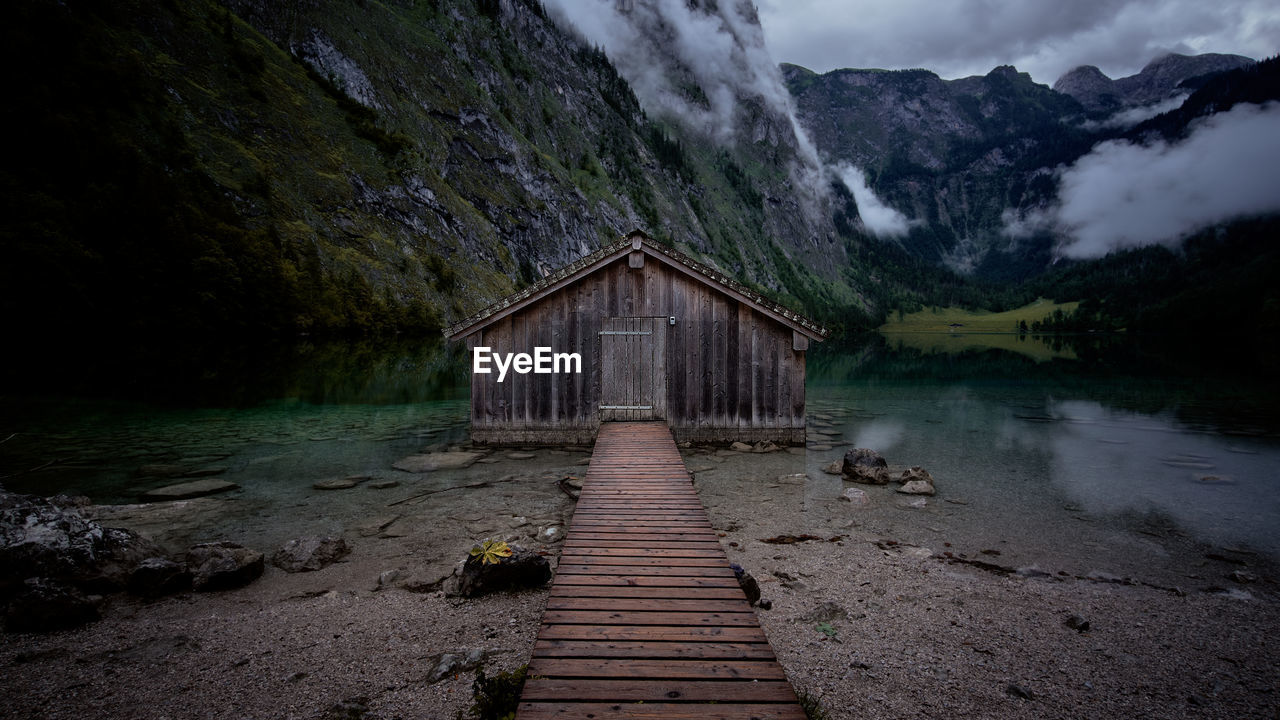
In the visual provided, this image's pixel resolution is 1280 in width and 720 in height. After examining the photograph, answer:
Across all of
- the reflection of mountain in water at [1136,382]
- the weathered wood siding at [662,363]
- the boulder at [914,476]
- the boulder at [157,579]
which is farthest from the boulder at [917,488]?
the reflection of mountain in water at [1136,382]

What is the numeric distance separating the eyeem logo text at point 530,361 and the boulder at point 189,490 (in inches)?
252

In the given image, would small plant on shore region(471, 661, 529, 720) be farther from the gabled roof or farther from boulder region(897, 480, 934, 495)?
the gabled roof

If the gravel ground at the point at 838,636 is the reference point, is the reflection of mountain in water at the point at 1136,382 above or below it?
above

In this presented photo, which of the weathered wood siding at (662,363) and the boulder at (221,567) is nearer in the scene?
the boulder at (221,567)

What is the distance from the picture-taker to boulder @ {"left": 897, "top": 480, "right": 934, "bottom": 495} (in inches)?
506

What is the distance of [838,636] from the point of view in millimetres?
6418

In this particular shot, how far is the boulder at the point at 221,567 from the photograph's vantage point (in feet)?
24.5

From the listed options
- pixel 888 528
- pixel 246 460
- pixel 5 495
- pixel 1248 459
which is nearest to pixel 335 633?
pixel 5 495

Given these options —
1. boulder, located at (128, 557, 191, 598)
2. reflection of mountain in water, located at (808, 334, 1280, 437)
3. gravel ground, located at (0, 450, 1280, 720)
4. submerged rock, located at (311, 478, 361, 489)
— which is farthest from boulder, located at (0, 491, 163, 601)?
reflection of mountain in water, located at (808, 334, 1280, 437)

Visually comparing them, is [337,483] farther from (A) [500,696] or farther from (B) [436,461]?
(A) [500,696]

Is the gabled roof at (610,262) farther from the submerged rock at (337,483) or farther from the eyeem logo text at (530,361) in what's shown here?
the submerged rock at (337,483)

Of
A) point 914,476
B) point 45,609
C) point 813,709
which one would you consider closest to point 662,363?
point 914,476

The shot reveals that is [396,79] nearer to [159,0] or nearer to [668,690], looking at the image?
[159,0]

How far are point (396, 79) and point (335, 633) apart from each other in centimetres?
13327
